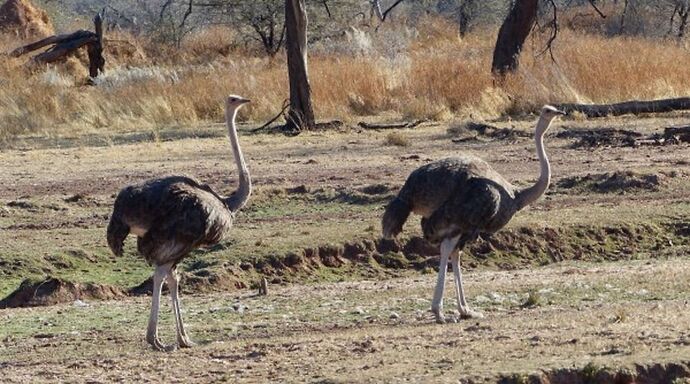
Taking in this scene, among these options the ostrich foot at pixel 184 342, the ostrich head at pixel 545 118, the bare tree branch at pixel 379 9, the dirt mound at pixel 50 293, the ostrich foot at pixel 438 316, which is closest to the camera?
the ostrich foot at pixel 184 342

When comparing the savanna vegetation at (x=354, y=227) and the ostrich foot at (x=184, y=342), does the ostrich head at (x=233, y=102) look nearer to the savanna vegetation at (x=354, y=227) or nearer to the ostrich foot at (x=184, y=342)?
the savanna vegetation at (x=354, y=227)

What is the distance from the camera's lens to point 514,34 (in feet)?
84.2

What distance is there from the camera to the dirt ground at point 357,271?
8.11 m

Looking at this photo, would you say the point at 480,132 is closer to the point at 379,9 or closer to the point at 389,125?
the point at 389,125

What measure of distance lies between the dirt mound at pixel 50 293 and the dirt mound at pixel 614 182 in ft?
18.5

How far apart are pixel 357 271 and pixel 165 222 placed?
13.1 feet

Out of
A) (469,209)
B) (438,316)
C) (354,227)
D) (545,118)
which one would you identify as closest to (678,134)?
(354,227)

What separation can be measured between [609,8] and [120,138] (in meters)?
28.7

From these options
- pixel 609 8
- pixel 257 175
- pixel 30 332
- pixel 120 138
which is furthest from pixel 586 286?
pixel 609 8

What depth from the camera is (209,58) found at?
3738 centimetres

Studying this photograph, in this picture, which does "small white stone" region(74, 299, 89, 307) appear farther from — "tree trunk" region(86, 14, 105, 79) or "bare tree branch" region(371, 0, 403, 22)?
"tree trunk" region(86, 14, 105, 79)

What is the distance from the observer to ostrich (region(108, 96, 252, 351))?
8.92m

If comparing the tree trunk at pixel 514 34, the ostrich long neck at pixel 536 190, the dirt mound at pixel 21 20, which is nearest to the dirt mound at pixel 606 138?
the tree trunk at pixel 514 34

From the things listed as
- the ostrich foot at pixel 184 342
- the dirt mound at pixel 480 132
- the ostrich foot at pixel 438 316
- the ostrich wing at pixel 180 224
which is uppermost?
the ostrich wing at pixel 180 224
